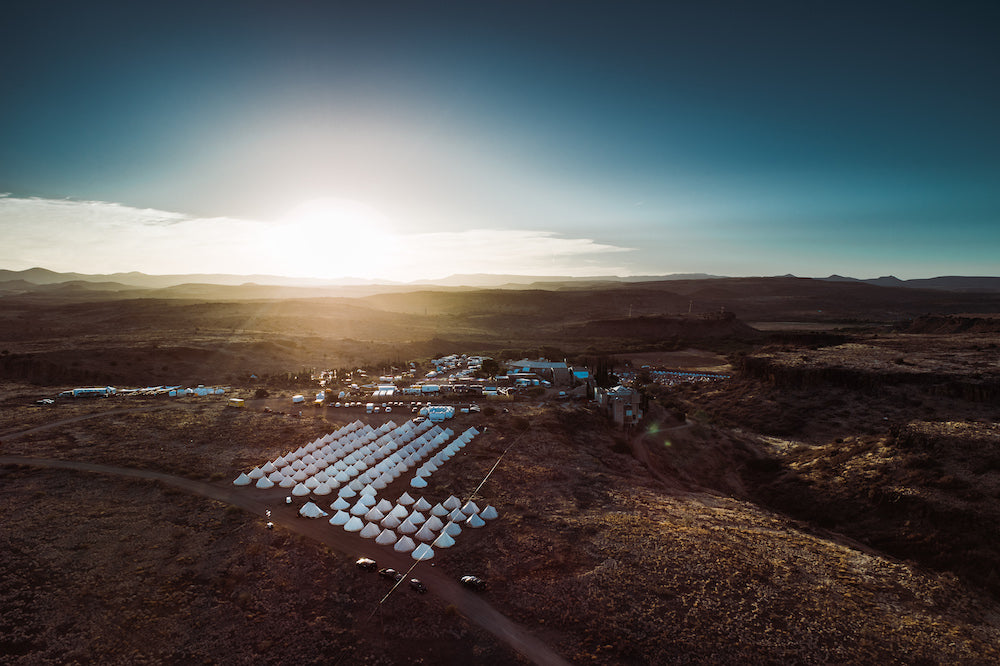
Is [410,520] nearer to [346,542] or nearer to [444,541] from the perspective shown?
[444,541]

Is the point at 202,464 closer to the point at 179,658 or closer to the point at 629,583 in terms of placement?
the point at 179,658

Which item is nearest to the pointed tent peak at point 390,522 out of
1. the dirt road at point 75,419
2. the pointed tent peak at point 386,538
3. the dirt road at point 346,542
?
the pointed tent peak at point 386,538

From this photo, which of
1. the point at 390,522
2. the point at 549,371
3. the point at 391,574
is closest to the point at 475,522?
the point at 390,522

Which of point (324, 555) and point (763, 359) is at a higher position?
point (763, 359)

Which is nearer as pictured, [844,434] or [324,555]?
[324,555]

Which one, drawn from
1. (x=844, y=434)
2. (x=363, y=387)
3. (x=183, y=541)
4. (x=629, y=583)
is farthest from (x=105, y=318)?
(x=844, y=434)

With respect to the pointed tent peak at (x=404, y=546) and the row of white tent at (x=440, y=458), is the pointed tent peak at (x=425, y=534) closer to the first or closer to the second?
the pointed tent peak at (x=404, y=546)

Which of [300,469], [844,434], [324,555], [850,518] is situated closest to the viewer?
[324,555]
